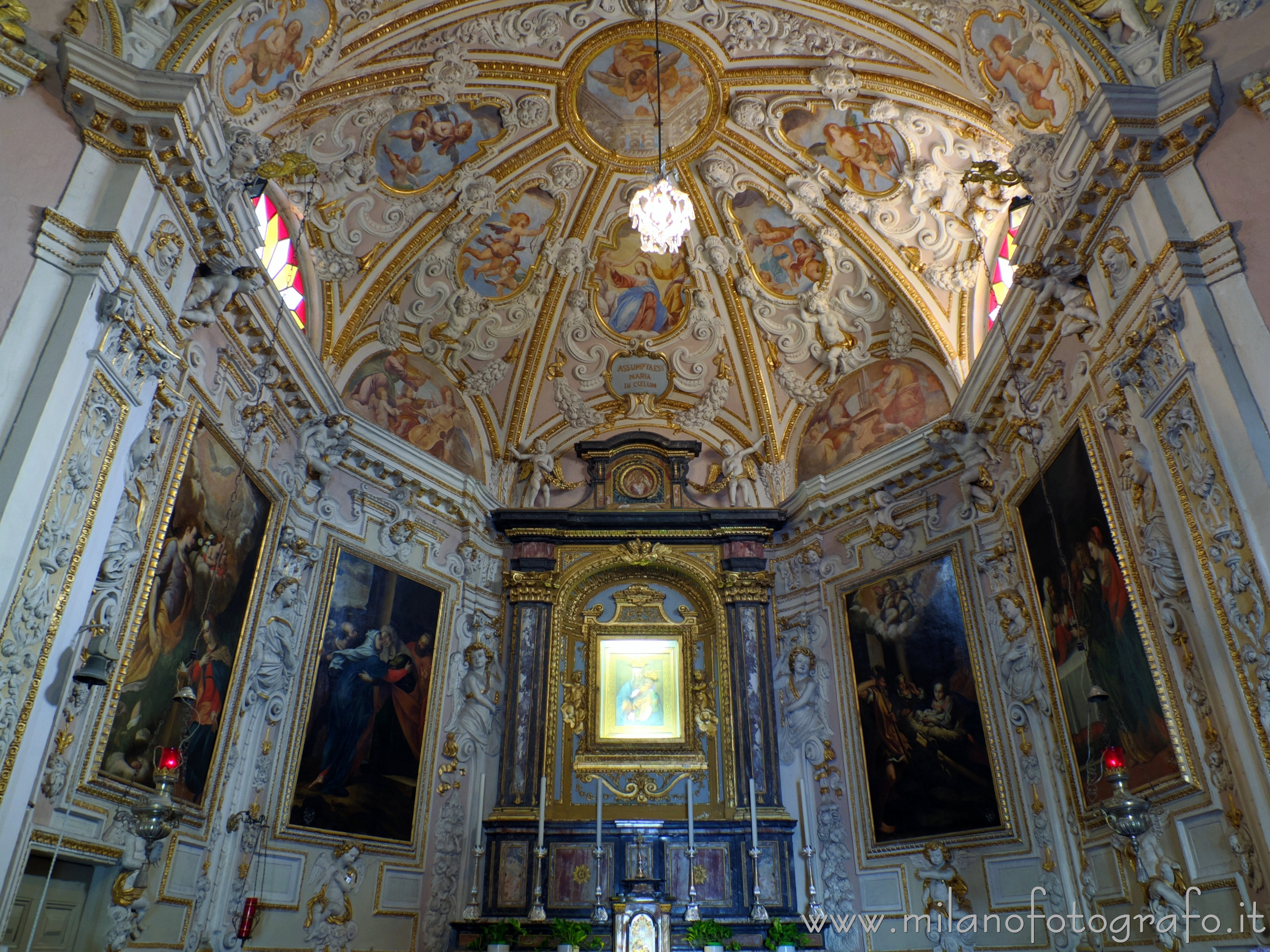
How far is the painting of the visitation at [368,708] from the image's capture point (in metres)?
10.6

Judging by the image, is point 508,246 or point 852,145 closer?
point 852,145

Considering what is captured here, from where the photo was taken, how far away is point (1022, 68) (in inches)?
364

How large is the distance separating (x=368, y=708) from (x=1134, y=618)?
27.9ft

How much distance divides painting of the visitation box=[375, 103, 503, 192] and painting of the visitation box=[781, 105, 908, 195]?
4.18 metres

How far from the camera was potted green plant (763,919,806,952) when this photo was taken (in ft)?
35.8

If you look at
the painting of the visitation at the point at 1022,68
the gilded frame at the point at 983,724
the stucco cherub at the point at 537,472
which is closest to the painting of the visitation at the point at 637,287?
the stucco cherub at the point at 537,472

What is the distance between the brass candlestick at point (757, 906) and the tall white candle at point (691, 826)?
749mm

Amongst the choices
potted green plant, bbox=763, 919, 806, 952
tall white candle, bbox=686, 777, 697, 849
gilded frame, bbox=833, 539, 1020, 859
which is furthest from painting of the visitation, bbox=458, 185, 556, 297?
potted green plant, bbox=763, 919, 806, 952

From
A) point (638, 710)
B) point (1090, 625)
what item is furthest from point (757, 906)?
point (1090, 625)

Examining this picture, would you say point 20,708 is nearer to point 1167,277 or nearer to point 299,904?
point 299,904

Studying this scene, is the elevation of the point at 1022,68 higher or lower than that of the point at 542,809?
higher

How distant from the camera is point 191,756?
8703mm

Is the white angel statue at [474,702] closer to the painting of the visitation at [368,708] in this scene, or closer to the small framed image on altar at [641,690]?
the painting of the visitation at [368,708]

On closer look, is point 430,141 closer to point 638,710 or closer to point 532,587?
point 532,587
